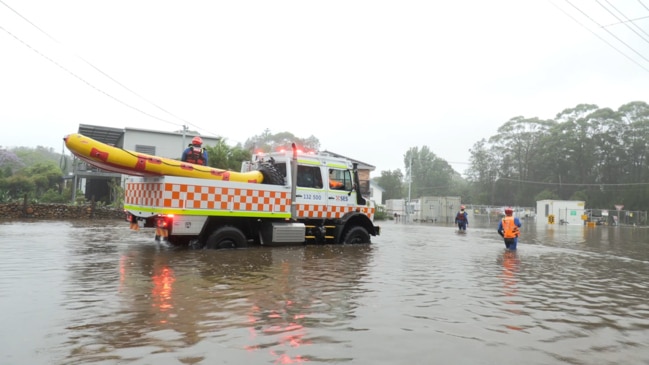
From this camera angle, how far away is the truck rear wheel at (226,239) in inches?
353

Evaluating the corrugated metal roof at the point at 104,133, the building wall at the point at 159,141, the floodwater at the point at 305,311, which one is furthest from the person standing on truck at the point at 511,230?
the corrugated metal roof at the point at 104,133

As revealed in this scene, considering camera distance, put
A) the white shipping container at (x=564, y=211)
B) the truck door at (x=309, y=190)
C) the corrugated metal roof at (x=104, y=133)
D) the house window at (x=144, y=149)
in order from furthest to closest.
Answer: the white shipping container at (x=564, y=211)
the house window at (x=144, y=149)
the corrugated metal roof at (x=104, y=133)
the truck door at (x=309, y=190)

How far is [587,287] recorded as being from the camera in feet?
21.4

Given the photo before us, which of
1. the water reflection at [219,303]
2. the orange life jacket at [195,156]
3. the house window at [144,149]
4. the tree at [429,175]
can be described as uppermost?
the tree at [429,175]

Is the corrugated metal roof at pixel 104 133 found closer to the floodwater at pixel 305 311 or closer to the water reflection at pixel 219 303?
the floodwater at pixel 305 311

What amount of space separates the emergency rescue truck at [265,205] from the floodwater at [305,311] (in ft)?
2.78

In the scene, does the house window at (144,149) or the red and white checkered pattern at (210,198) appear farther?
the house window at (144,149)

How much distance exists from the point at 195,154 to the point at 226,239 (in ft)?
6.92

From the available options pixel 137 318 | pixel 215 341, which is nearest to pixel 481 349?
pixel 215 341

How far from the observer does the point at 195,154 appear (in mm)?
9570

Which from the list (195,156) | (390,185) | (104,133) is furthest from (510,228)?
(390,185)

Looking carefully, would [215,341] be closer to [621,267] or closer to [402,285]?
[402,285]

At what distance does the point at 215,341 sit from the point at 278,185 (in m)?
6.57

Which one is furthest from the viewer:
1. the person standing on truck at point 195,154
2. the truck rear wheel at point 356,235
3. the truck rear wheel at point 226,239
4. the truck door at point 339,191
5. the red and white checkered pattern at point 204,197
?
the truck rear wheel at point 356,235
